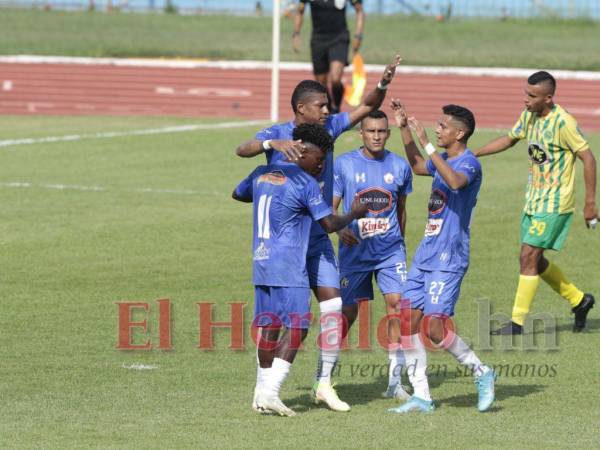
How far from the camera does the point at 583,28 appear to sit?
40188 mm

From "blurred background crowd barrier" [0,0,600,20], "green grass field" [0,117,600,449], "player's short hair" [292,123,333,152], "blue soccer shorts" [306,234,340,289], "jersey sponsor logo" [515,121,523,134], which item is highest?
"player's short hair" [292,123,333,152]

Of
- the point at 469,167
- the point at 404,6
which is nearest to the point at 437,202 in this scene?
the point at 469,167

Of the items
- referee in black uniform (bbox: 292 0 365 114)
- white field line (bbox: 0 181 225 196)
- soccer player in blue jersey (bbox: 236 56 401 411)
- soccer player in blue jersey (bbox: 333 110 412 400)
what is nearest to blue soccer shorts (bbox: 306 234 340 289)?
soccer player in blue jersey (bbox: 236 56 401 411)

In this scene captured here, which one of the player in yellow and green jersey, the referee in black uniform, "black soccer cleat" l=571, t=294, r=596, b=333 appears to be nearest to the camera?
the player in yellow and green jersey

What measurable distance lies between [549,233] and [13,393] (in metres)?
4.72

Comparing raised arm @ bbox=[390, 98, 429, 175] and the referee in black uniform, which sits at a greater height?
raised arm @ bbox=[390, 98, 429, 175]

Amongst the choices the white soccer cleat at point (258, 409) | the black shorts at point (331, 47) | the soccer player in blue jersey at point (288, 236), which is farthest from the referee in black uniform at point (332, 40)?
the white soccer cleat at point (258, 409)

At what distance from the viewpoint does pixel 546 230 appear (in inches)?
458

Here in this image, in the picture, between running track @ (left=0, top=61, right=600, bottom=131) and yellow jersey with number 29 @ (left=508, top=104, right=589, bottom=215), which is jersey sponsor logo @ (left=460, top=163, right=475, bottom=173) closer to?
yellow jersey with number 29 @ (left=508, top=104, right=589, bottom=215)

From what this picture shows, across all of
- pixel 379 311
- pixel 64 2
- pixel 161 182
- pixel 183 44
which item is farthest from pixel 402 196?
pixel 64 2

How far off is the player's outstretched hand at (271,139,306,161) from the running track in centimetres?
1677

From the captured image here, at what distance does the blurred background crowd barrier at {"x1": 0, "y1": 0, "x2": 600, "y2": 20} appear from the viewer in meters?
42.1

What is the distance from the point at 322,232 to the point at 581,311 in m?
3.56

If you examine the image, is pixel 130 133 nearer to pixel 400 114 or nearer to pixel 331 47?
pixel 331 47
